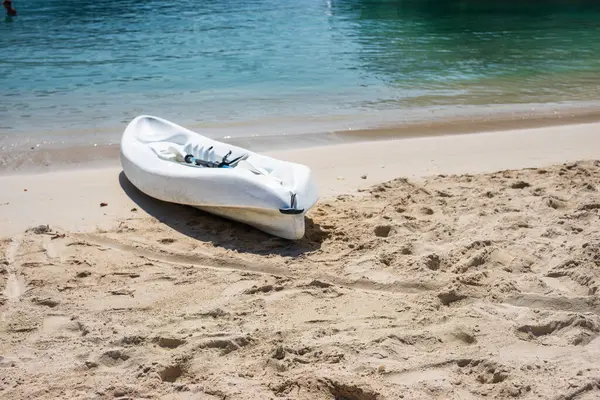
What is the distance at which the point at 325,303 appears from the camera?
3.69 m

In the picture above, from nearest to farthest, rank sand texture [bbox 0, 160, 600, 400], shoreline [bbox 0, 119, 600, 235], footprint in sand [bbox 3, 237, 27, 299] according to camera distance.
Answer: sand texture [bbox 0, 160, 600, 400] → footprint in sand [bbox 3, 237, 27, 299] → shoreline [bbox 0, 119, 600, 235]

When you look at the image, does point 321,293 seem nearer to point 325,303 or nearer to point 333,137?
point 325,303

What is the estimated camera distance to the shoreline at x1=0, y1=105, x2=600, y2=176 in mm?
6301

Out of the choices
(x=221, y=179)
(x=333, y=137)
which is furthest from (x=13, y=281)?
(x=333, y=137)

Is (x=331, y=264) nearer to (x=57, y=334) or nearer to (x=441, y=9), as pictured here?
(x=57, y=334)

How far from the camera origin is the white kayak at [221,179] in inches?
172

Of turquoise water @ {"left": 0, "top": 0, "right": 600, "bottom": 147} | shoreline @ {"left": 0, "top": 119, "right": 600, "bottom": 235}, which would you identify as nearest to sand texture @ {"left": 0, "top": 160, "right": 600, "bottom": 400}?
shoreline @ {"left": 0, "top": 119, "right": 600, "bottom": 235}

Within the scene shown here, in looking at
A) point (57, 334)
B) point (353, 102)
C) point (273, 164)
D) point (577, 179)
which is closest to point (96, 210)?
point (273, 164)

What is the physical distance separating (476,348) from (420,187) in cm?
224

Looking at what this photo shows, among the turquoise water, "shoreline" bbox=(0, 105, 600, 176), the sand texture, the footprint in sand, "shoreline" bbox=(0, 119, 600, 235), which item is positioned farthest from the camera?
the turquoise water

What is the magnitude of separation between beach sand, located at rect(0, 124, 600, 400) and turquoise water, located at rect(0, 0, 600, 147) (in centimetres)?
266

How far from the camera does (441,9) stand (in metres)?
20.5

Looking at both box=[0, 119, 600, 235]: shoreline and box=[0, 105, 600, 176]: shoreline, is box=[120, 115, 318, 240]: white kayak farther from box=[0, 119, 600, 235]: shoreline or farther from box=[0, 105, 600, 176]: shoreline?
box=[0, 105, 600, 176]: shoreline

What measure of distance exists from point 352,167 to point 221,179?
165cm
